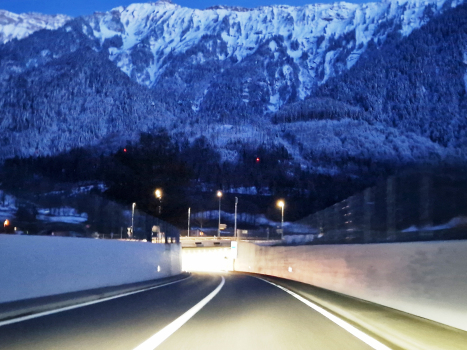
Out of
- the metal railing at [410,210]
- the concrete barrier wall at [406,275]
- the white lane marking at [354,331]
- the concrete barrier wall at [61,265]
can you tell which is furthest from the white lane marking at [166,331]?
the metal railing at [410,210]

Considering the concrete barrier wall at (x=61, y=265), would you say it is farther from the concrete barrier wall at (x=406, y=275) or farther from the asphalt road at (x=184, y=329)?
the concrete barrier wall at (x=406, y=275)

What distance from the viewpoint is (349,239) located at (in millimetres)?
23812

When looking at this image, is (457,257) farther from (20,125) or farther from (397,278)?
(20,125)

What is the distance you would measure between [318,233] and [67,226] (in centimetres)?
1507

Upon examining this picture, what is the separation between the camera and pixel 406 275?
14.4m

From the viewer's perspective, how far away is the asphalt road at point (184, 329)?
10273 millimetres

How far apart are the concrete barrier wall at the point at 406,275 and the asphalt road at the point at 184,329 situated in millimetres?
2002

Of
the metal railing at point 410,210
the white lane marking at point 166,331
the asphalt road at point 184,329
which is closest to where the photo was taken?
the white lane marking at point 166,331

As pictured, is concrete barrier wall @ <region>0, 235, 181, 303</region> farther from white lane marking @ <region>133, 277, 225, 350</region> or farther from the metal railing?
the metal railing

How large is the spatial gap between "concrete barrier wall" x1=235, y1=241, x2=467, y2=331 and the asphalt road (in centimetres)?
200

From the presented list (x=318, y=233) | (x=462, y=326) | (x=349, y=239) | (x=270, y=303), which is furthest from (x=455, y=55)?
(x=462, y=326)

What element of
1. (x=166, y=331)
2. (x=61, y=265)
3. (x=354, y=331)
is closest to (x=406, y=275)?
(x=354, y=331)

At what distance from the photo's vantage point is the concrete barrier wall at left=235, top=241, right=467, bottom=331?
11.6 meters

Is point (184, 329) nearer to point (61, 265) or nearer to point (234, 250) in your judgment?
point (61, 265)
